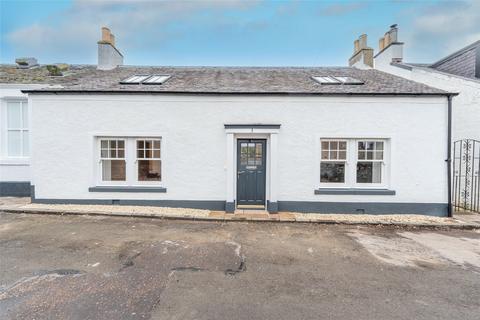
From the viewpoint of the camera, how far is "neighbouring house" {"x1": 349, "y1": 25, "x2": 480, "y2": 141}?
9938mm

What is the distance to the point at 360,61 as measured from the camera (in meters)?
13.7

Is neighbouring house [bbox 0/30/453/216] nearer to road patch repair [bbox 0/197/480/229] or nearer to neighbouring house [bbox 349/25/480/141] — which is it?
road patch repair [bbox 0/197/480/229]

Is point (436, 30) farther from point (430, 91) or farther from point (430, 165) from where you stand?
point (430, 165)

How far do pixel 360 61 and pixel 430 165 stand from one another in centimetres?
726

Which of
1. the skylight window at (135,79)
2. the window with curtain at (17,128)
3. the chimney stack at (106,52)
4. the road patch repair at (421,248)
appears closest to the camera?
the road patch repair at (421,248)

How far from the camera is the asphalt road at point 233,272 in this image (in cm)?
355

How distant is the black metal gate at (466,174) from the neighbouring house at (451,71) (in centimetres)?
39

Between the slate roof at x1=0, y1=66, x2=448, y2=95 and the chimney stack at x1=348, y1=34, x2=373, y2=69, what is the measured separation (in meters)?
1.21

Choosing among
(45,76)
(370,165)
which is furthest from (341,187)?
(45,76)

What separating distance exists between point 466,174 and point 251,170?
8.32 m

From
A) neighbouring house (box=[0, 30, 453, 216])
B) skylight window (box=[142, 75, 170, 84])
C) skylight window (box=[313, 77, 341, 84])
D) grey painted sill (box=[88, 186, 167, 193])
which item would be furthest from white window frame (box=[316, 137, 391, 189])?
skylight window (box=[142, 75, 170, 84])

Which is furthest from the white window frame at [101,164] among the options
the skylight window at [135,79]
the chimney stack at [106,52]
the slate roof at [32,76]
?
the chimney stack at [106,52]

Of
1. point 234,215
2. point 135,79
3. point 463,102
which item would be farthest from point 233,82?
point 463,102

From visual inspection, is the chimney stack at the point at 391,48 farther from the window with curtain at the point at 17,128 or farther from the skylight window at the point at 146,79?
the window with curtain at the point at 17,128
